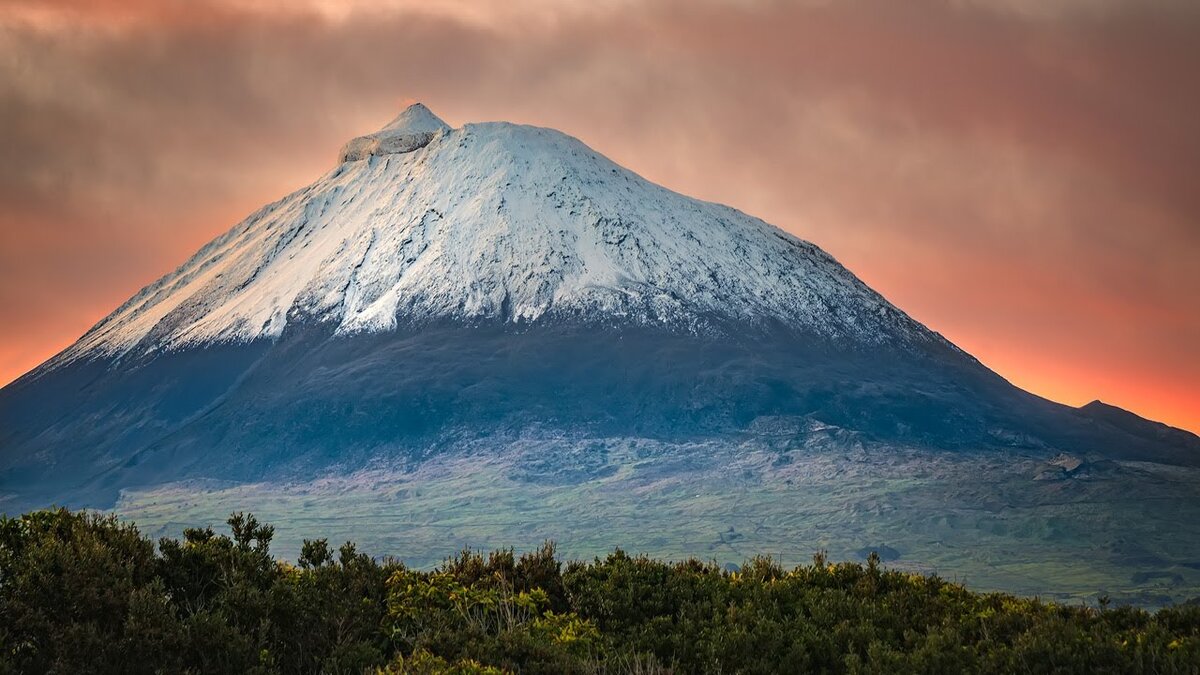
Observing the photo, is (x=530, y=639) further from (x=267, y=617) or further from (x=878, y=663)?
(x=878, y=663)

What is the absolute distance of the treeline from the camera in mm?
19875

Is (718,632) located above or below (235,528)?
below

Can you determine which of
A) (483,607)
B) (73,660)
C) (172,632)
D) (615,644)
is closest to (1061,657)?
(615,644)

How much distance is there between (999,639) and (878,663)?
369 cm

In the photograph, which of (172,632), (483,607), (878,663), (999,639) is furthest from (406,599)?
(999,639)

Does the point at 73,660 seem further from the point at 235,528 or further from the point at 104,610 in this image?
the point at 235,528

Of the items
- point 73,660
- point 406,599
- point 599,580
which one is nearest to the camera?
point 73,660

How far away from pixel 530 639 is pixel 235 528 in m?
7.29

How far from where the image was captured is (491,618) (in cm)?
2434

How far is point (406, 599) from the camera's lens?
78.6ft

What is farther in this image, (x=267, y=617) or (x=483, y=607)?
A: (x=483, y=607)

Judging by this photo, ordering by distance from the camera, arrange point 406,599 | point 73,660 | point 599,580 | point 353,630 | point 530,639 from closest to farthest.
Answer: point 73,660 → point 530,639 → point 353,630 → point 406,599 → point 599,580

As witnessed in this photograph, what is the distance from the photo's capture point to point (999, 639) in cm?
2402

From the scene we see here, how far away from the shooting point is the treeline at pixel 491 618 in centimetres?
1988
